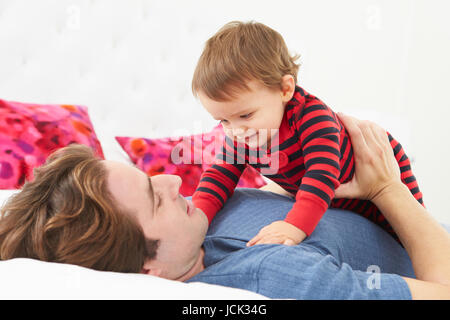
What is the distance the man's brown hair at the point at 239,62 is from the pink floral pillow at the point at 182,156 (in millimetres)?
830

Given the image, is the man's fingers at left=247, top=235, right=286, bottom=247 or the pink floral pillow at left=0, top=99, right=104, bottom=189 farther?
the pink floral pillow at left=0, top=99, right=104, bottom=189

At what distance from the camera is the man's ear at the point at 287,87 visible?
122 centimetres

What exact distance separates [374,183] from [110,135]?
1613 millimetres

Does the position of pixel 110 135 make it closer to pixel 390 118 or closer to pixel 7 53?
pixel 7 53

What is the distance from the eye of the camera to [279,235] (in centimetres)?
96

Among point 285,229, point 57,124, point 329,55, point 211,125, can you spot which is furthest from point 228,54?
point 329,55

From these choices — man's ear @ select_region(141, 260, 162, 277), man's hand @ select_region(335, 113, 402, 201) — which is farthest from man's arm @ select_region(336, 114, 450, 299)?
man's ear @ select_region(141, 260, 162, 277)

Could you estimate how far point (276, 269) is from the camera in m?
0.76

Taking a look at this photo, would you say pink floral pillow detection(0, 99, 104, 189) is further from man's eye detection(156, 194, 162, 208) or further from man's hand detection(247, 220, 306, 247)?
man's hand detection(247, 220, 306, 247)

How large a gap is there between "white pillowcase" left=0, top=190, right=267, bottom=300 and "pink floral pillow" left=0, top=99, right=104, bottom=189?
3.10 ft

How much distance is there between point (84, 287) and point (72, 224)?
180 millimetres

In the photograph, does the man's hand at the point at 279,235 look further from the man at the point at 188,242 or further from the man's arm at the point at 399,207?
the man's arm at the point at 399,207

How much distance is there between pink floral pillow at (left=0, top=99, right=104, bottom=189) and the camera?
1.56m

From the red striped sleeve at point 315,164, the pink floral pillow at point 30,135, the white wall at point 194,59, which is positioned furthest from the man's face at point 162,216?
the white wall at point 194,59
